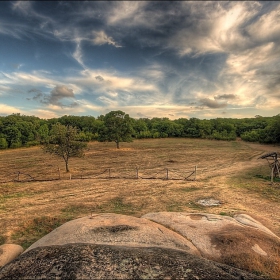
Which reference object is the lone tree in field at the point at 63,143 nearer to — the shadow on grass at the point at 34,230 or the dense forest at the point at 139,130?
the shadow on grass at the point at 34,230

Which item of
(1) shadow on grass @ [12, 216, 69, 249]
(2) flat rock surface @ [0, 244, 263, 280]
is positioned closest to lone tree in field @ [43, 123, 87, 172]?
(1) shadow on grass @ [12, 216, 69, 249]

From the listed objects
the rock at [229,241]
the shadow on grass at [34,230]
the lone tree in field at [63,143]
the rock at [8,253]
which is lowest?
the shadow on grass at [34,230]

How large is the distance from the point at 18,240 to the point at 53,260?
793 cm

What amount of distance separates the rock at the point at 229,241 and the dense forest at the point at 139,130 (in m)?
51.6

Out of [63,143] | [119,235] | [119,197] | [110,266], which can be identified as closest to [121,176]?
[119,197]

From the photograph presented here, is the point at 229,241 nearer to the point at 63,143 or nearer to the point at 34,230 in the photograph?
the point at 34,230

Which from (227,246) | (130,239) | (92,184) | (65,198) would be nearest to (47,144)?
(92,184)

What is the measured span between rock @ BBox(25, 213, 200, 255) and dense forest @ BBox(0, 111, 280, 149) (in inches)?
2071

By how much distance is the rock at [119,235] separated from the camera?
7861 mm

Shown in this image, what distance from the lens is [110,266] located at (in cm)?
538

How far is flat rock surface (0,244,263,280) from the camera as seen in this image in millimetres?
5037

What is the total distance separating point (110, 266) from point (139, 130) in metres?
101

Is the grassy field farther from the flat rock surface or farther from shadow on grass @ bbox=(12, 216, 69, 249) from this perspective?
the flat rock surface

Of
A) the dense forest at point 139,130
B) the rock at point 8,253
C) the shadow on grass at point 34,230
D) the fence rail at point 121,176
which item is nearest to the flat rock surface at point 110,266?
the rock at point 8,253
